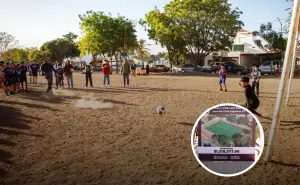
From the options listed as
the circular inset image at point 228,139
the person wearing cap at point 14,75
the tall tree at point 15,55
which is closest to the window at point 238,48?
the person wearing cap at point 14,75

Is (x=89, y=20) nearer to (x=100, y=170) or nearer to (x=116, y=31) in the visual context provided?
(x=116, y=31)

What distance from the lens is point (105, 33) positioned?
4141cm

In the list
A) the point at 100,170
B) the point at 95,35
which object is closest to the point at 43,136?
the point at 100,170

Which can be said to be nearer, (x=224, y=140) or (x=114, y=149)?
(x=224, y=140)

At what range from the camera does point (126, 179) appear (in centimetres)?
434

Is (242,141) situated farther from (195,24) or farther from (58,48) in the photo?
(58,48)

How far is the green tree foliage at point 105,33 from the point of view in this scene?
41344 millimetres

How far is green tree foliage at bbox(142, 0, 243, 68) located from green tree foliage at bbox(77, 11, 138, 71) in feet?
15.2

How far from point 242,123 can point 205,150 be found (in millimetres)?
495

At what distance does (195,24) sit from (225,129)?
131 ft

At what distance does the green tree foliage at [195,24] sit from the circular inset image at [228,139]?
1524 inches

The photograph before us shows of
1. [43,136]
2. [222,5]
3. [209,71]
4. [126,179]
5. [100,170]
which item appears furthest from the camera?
[209,71]

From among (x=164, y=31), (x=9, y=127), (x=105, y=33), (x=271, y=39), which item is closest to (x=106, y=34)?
(x=105, y=33)

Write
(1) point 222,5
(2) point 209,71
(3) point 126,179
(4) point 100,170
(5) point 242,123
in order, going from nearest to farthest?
(5) point 242,123 < (3) point 126,179 < (4) point 100,170 < (1) point 222,5 < (2) point 209,71
